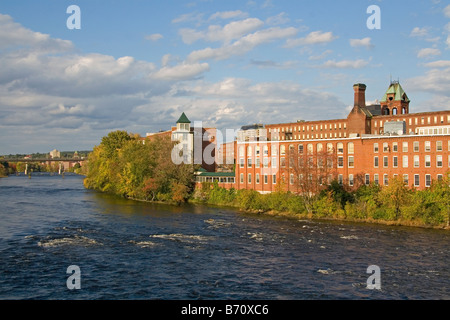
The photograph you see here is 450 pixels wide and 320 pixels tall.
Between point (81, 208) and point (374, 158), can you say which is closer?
point (374, 158)

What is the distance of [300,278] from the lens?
1405 inches

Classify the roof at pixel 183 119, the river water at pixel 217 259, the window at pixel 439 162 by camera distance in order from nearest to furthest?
the river water at pixel 217 259 → the window at pixel 439 162 → the roof at pixel 183 119

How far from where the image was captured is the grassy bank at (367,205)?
196 ft

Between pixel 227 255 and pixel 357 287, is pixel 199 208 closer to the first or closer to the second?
pixel 227 255

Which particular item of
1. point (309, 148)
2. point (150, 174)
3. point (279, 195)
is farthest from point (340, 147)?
point (150, 174)

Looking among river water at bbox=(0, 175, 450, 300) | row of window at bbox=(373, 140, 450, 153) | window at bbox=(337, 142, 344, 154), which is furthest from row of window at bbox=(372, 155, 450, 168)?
river water at bbox=(0, 175, 450, 300)

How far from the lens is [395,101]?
5418 inches

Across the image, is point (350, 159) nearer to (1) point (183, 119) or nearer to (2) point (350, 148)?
(2) point (350, 148)

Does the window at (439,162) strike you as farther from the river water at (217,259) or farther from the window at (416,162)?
the river water at (217,259)

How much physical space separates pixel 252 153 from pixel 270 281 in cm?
5527

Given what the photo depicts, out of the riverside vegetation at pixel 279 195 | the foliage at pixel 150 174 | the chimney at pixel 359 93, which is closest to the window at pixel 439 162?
the riverside vegetation at pixel 279 195

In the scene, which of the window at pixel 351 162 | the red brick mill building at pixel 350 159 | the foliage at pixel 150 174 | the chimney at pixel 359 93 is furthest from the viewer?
the chimney at pixel 359 93

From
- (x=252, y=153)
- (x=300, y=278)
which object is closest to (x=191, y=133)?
(x=252, y=153)
